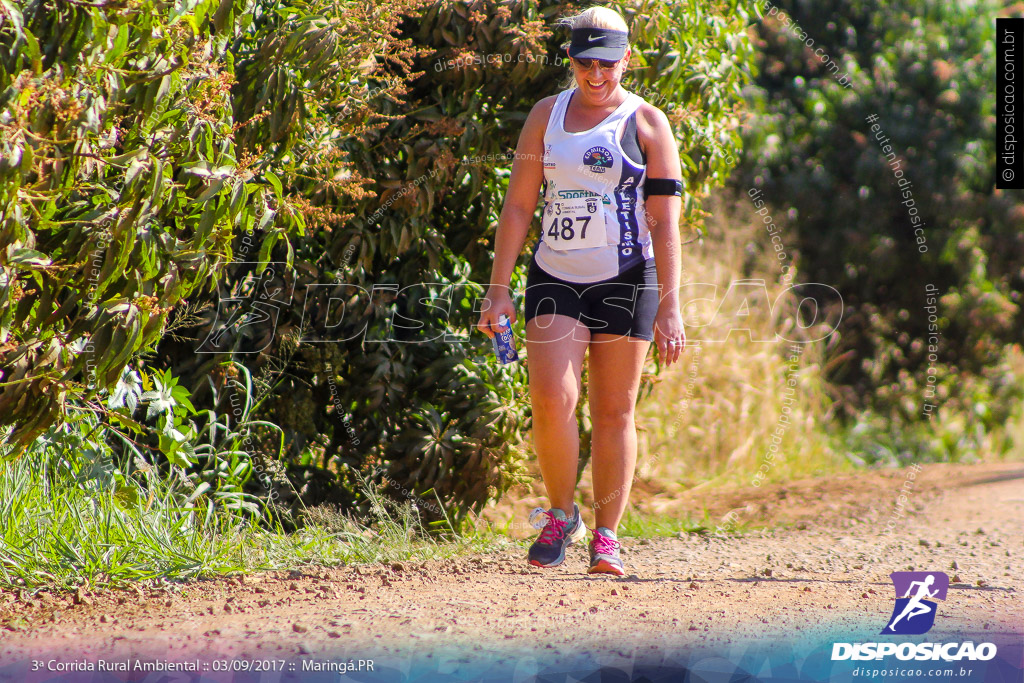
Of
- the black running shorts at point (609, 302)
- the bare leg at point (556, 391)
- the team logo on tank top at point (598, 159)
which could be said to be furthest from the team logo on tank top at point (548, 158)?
the bare leg at point (556, 391)

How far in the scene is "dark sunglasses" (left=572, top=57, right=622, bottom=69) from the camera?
133 inches

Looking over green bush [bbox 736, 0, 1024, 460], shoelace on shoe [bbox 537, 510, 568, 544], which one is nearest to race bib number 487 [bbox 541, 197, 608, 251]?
shoelace on shoe [bbox 537, 510, 568, 544]

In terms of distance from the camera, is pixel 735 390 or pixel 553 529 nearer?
pixel 553 529

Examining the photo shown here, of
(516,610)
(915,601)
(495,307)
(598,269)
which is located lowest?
(516,610)

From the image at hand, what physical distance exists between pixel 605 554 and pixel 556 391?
23.6 inches

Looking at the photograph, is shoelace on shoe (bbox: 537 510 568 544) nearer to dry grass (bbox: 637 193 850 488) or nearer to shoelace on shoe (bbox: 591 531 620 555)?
shoelace on shoe (bbox: 591 531 620 555)

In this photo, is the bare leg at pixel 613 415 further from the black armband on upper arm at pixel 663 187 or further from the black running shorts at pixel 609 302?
the black armband on upper arm at pixel 663 187

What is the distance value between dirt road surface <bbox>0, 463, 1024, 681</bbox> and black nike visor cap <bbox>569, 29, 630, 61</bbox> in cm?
175

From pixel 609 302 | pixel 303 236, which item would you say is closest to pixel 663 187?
pixel 609 302

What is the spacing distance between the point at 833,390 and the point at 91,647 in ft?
21.9

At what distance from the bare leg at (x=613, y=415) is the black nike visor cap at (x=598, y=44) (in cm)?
94

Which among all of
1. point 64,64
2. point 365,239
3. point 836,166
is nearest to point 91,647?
point 64,64

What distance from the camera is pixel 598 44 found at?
11.1 feet

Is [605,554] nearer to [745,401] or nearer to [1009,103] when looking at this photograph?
[745,401]
